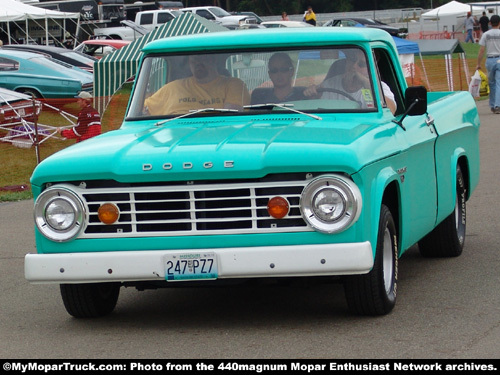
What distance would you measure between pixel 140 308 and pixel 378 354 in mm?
2094

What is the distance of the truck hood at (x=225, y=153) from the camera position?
223 inches

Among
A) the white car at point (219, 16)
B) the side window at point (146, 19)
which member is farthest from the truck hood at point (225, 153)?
the side window at point (146, 19)

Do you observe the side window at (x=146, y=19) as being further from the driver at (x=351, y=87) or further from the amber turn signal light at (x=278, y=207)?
the amber turn signal light at (x=278, y=207)

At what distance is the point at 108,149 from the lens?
6141mm

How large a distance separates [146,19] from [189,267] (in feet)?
154

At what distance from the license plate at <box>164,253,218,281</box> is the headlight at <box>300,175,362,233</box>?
0.58m

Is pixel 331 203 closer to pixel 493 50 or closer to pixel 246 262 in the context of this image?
pixel 246 262

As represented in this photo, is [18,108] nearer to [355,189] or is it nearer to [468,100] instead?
[468,100]

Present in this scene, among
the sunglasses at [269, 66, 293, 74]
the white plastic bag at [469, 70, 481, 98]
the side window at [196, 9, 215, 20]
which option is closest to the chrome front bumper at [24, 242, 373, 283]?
the sunglasses at [269, 66, 293, 74]

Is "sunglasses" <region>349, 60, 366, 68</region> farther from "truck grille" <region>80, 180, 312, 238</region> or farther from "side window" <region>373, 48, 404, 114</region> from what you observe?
"truck grille" <region>80, 180, 312, 238</region>

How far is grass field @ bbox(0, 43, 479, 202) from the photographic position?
14.9m

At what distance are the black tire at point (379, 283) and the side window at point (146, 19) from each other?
46.3 metres

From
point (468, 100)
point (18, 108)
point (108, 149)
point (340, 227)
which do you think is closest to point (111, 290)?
point (108, 149)
